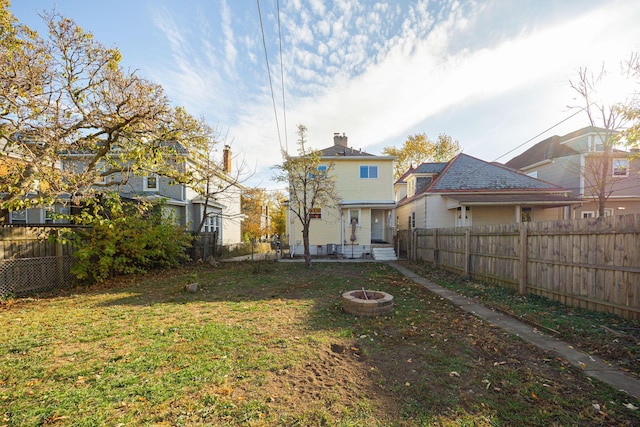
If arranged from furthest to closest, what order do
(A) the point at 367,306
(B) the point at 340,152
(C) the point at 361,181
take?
(B) the point at 340,152 → (C) the point at 361,181 → (A) the point at 367,306

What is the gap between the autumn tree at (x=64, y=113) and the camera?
20.1 ft

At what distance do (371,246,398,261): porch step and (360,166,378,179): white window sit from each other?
4898 millimetres

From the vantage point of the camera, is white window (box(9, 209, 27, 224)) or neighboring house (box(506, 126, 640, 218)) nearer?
white window (box(9, 209, 27, 224))

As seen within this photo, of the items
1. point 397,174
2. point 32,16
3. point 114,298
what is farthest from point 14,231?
point 397,174

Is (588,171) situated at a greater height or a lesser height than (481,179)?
greater

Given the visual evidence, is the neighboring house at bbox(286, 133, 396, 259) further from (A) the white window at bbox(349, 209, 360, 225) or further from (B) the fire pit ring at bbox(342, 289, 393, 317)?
(B) the fire pit ring at bbox(342, 289, 393, 317)

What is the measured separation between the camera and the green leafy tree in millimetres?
9172

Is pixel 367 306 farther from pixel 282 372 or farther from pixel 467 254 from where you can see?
pixel 467 254

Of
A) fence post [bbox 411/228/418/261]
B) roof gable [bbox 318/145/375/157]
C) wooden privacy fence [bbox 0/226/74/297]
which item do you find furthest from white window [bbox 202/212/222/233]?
fence post [bbox 411/228/418/261]

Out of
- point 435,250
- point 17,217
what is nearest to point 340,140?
point 435,250

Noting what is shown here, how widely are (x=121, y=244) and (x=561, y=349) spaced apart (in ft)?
40.0

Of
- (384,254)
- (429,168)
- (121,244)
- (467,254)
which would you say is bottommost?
(384,254)

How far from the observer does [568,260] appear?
241 inches

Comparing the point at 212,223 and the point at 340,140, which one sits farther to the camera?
the point at 340,140
